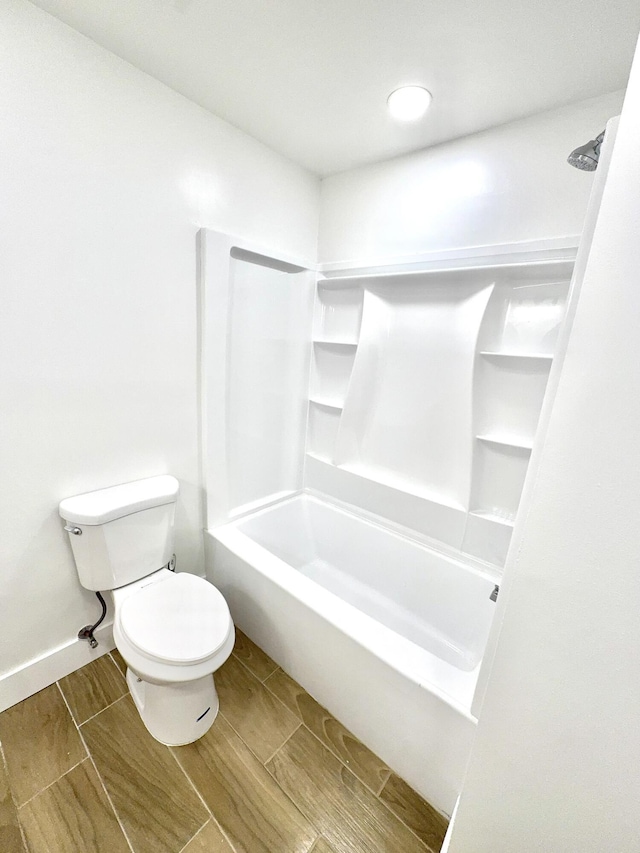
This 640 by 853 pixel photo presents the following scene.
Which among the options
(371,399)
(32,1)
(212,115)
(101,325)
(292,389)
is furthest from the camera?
(292,389)

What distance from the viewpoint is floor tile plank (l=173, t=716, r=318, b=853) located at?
105cm

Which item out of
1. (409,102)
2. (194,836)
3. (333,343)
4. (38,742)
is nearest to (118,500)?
(38,742)

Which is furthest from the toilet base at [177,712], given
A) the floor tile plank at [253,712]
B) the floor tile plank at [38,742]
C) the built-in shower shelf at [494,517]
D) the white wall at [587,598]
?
the built-in shower shelf at [494,517]

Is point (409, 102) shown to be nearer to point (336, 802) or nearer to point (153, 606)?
point (153, 606)

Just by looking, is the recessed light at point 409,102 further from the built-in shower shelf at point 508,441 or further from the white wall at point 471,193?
the built-in shower shelf at point 508,441

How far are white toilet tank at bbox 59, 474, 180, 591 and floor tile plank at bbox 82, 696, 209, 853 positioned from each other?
512 millimetres

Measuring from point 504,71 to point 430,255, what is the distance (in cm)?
64

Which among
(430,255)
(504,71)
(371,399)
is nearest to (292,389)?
(371,399)

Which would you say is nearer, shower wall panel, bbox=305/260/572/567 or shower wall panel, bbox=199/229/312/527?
shower wall panel, bbox=305/260/572/567

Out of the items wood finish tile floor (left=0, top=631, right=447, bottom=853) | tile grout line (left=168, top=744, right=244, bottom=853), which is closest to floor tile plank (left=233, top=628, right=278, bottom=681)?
wood finish tile floor (left=0, top=631, right=447, bottom=853)

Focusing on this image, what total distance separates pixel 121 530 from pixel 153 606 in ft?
1.08

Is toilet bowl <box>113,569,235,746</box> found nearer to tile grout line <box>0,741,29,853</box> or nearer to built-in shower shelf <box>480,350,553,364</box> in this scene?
tile grout line <box>0,741,29,853</box>

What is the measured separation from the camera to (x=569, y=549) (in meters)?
0.57

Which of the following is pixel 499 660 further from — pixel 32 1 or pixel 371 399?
pixel 32 1
